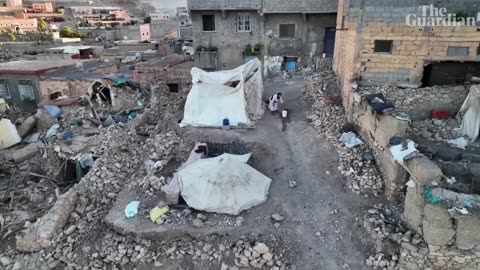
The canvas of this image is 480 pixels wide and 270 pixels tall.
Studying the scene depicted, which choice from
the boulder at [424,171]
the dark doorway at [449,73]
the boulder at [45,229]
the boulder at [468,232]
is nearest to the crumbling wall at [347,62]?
the dark doorway at [449,73]

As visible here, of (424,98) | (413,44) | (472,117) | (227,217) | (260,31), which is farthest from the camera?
(260,31)

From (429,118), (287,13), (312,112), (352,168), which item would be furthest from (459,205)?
(287,13)

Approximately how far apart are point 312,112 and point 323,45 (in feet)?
30.1

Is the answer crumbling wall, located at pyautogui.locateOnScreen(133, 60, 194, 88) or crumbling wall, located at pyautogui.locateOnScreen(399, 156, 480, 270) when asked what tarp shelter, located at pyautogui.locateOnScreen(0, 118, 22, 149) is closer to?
crumbling wall, located at pyautogui.locateOnScreen(133, 60, 194, 88)

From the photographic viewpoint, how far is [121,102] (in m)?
16.9

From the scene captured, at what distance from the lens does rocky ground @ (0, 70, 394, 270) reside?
8070 millimetres

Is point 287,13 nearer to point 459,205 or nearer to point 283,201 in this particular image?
point 283,201

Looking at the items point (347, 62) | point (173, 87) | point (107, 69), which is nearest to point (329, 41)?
point (347, 62)

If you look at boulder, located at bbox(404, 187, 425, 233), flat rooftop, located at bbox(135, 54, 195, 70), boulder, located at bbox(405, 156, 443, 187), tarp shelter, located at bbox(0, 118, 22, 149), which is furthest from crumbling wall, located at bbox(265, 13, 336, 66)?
boulder, located at bbox(404, 187, 425, 233)

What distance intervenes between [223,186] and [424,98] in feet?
22.2

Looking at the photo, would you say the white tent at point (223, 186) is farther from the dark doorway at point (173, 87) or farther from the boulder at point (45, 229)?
the dark doorway at point (173, 87)

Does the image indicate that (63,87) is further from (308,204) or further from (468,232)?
(468,232)

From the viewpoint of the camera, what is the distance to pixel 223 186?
903cm

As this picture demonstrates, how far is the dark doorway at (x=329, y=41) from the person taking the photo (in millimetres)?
20688
